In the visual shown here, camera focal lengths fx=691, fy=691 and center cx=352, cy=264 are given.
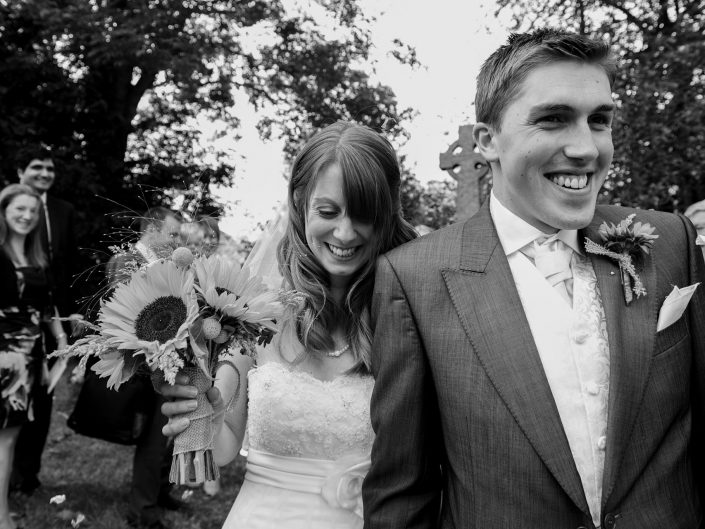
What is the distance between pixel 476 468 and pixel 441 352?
0.34 meters

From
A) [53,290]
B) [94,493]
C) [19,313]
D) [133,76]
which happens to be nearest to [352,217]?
[19,313]

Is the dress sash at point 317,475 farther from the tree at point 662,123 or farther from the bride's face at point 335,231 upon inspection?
the tree at point 662,123

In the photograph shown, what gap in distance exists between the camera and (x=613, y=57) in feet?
7.03

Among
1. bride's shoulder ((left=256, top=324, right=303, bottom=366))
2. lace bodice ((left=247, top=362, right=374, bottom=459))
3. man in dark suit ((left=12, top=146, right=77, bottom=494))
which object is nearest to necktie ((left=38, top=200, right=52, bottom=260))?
man in dark suit ((left=12, top=146, right=77, bottom=494))

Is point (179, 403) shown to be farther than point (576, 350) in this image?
Yes

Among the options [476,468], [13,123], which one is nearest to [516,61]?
[476,468]

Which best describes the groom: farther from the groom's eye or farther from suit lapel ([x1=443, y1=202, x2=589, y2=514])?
the groom's eye

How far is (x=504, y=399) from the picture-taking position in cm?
190

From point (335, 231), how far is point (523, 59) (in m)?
0.98

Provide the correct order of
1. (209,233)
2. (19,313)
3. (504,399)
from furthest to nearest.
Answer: (19,313) < (209,233) < (504,399)

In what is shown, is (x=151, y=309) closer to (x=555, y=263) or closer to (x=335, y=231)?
(x=335, y=231)

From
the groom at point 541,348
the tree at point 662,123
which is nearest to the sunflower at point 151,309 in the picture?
the groom at point 541,348

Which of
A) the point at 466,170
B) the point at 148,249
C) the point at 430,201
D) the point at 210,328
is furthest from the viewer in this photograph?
the point at 430,201

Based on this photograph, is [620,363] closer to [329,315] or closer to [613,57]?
[613,57]
